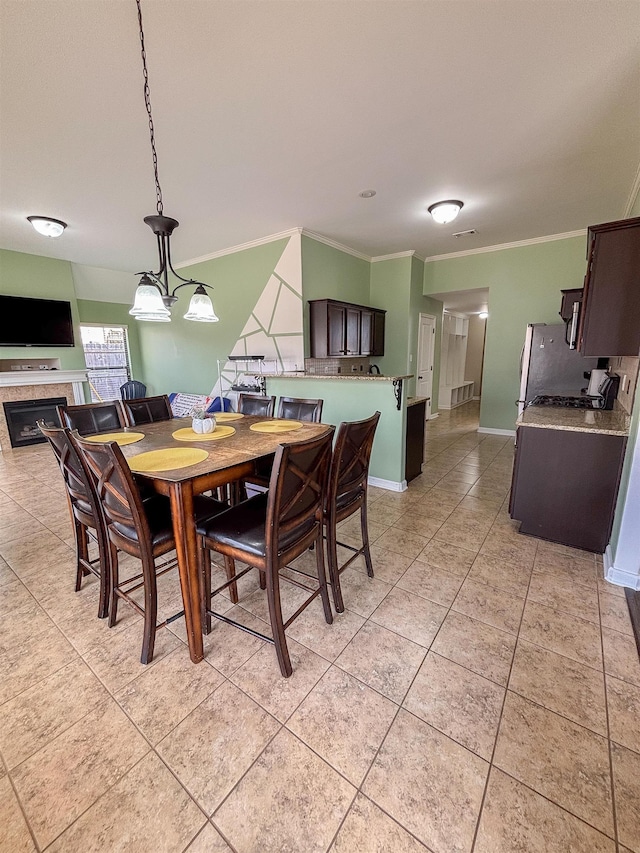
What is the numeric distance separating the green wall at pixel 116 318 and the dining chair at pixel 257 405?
16.7 feet

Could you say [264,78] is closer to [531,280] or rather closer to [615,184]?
[615,184]

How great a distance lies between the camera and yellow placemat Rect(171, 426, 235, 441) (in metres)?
2.20

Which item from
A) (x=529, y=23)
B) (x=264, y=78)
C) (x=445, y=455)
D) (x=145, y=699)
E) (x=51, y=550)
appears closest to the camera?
(x=145, y=699)

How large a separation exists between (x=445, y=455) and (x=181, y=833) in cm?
432

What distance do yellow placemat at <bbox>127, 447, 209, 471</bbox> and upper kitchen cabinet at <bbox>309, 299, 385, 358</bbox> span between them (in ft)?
10.4

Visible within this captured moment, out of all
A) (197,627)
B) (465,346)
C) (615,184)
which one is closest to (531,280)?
(615,184)

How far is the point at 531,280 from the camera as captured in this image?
5.10m

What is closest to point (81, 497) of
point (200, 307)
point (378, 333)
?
point (200, 307)

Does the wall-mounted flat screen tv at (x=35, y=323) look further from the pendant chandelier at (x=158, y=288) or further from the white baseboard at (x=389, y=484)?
the white baseboard at (x=389, y=484)

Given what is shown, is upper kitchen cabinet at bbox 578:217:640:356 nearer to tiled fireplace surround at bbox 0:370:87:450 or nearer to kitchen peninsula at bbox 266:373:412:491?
kitchen peninsula at bbox 266:373:412:491

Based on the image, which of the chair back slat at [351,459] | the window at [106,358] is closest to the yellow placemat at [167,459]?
the chair back slat at [351,459]

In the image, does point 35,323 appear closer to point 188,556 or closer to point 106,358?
point 106,358

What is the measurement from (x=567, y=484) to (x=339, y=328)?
335 centimetres

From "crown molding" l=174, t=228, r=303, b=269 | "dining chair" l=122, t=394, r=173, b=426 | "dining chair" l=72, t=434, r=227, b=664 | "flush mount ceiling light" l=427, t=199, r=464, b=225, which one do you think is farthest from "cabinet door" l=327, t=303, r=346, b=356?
"dining chair" l=72, t=434, r=227, b=664
